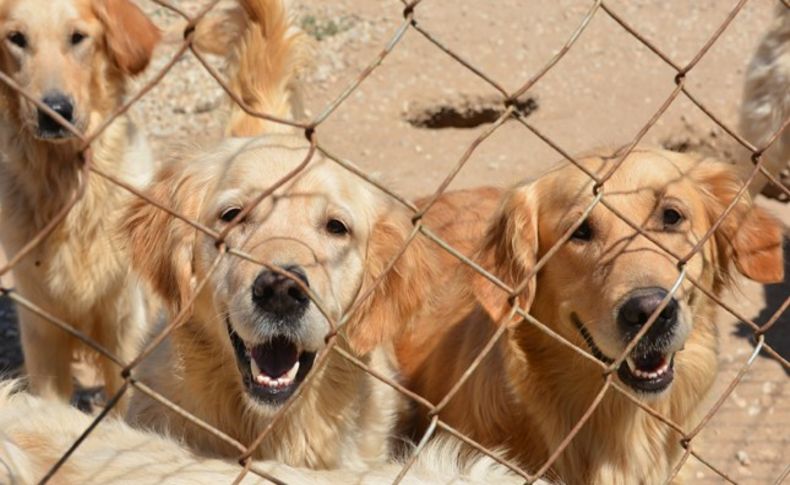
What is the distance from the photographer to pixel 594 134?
6336mm

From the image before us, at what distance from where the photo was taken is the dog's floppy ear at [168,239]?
2961mm

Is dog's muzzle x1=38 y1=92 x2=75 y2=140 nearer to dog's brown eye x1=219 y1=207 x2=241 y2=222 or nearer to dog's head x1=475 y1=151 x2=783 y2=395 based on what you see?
dog's brown eye x1=219 y1=207 x2=241 y2=222

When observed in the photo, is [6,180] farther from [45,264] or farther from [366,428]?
[366,428]

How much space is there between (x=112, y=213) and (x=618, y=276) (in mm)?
2227

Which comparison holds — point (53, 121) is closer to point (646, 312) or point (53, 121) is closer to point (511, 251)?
point (511, 251)

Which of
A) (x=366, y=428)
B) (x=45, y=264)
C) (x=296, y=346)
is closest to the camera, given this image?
(x=296, y=346)

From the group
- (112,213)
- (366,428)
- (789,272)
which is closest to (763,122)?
(789,272)

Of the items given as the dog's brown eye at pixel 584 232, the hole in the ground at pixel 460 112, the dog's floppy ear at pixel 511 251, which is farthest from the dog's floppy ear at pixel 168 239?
the hole in the ground at pixel 460 112

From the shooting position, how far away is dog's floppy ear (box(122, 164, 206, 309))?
2.96m

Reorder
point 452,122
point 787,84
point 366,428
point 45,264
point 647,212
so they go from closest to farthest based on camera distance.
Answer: point 647,212 < point 366,428 < point 45,264 < point 787,84 < point 452,122

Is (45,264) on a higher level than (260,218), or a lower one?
lower

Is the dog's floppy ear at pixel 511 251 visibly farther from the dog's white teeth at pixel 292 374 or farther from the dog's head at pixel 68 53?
the dog's head at pixel 68 53

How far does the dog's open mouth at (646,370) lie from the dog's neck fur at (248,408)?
79 cm

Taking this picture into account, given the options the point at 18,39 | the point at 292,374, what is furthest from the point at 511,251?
the point at 18,39
